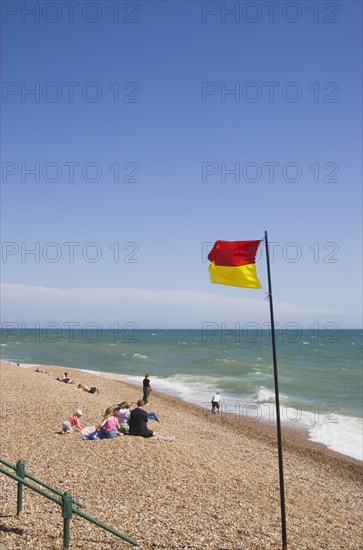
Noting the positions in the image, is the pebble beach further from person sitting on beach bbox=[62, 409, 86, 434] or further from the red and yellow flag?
the red and yellow flag

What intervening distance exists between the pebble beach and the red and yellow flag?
534cm

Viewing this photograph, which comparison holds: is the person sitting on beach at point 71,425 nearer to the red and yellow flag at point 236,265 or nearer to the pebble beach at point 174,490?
the pebble beach at point 174,490

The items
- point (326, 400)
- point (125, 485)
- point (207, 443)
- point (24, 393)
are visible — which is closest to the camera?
point (125, 485)

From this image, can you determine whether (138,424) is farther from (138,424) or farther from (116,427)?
(116,427)

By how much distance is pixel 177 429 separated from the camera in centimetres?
2058

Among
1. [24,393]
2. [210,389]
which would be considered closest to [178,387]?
[210,389]

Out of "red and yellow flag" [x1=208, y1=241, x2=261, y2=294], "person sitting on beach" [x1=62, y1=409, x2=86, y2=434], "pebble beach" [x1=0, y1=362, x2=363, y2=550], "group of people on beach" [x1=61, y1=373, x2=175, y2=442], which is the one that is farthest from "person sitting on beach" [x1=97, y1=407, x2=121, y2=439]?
"red and yellow flag" [x1=208, y1=241, x2=261, y2=294]

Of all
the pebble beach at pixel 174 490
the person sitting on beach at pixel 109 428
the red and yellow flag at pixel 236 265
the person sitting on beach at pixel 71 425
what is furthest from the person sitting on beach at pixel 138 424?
the red and yellow flag at pixel 236 265

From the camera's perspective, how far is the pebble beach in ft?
30.9

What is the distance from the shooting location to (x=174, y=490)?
1181cm

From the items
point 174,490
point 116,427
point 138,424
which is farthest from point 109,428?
point 174,490

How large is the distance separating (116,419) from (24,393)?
30.5 feet

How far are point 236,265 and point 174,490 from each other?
19.6ft

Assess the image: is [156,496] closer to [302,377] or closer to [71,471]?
[71,471]
